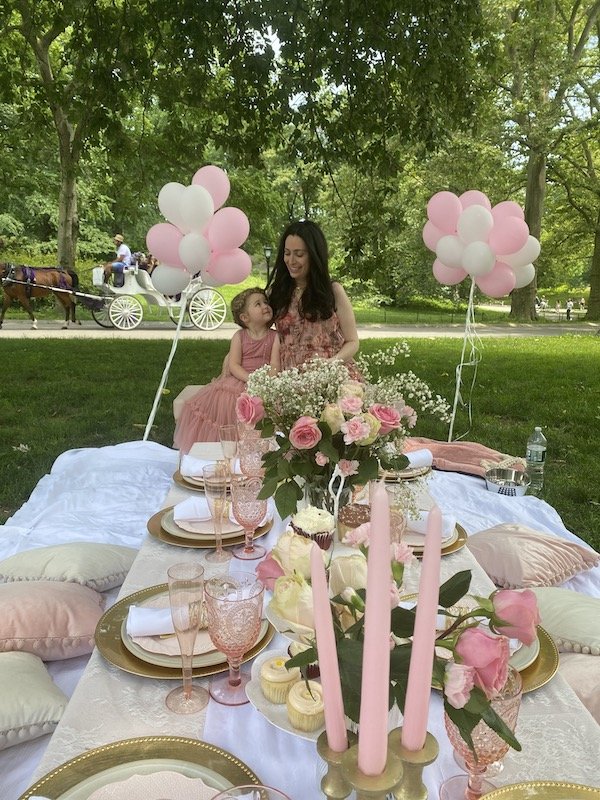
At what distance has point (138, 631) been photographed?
1.29m

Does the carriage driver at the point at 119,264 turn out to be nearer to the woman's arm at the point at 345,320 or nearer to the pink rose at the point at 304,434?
the woman's arm at the point at 345,320

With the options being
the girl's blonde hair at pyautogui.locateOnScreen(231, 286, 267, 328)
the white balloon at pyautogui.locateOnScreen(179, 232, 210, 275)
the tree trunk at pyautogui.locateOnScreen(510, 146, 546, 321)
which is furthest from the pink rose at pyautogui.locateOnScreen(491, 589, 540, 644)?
the tree trunk at pyautogui.locateOnScreen(510, 146, 546, 321)

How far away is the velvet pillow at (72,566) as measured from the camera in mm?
2018

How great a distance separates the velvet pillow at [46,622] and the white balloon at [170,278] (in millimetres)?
2997

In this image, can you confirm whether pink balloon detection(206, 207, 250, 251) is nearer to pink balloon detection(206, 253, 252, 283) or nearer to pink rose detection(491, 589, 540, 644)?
pink balloon detection(206, 253, 252, 283)

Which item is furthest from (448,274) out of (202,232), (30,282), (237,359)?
(30,282)

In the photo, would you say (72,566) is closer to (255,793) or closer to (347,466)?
(347,466)

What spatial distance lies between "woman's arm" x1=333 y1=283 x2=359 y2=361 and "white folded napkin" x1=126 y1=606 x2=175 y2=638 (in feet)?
9.49

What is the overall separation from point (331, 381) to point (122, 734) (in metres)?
0.96

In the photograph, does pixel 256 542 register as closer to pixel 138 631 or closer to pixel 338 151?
pixel 138 631

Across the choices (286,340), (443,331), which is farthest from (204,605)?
(443,331)

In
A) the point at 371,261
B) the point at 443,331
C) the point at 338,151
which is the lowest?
the point at 443,331

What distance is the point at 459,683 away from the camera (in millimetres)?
701

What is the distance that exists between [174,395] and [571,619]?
5362 millimetres
